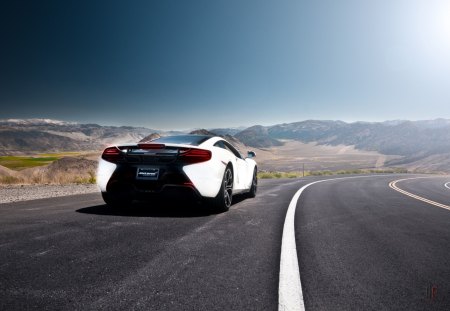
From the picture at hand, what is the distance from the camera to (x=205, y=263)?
3020 mm

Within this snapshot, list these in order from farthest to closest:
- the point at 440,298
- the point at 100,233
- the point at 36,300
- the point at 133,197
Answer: the point at 133,197 → the point at 100,233 → the point at 440,298 → the point at 36,300

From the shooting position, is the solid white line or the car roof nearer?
the solid white line

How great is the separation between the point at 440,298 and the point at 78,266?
2.72m

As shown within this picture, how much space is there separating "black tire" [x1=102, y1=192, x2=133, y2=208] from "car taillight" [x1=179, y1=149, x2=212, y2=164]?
3.55 ft

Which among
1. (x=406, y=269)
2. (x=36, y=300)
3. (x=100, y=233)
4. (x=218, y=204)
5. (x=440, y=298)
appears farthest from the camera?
(x=218, y=204)

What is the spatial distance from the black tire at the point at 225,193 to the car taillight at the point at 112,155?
1.73 m

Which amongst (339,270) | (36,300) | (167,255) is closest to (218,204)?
(167,255)

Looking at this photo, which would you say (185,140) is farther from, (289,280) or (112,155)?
(289,280)

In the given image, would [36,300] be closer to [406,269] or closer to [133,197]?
[406,269]

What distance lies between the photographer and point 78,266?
9.22 ft

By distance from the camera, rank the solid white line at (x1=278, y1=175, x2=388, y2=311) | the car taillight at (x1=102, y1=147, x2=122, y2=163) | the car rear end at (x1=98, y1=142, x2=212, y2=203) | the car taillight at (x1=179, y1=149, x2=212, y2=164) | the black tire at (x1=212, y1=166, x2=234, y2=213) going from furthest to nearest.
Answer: the black tire at (x1=212, y1=166, x2=234, y2=213) → the car taillight at (x1=102, y1=147, x2=122, y2=163) → the car taillight at (x1=179, y1=149, x2=212, y2=164) → the car rear end at (x1=98, y1=142, x2=212, y2=203) → the solid white line at (x1=278, y1=175, x2=388, y2=311)

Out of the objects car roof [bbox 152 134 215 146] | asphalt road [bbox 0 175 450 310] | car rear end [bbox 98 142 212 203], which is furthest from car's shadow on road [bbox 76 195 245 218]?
car roof [bbox 152 134 215 146]

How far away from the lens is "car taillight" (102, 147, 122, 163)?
5676 mm

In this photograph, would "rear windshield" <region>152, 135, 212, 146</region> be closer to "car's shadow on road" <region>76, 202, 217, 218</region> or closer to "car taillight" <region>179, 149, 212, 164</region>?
"car taillight" <region>179, 149, 212, 164</region>
